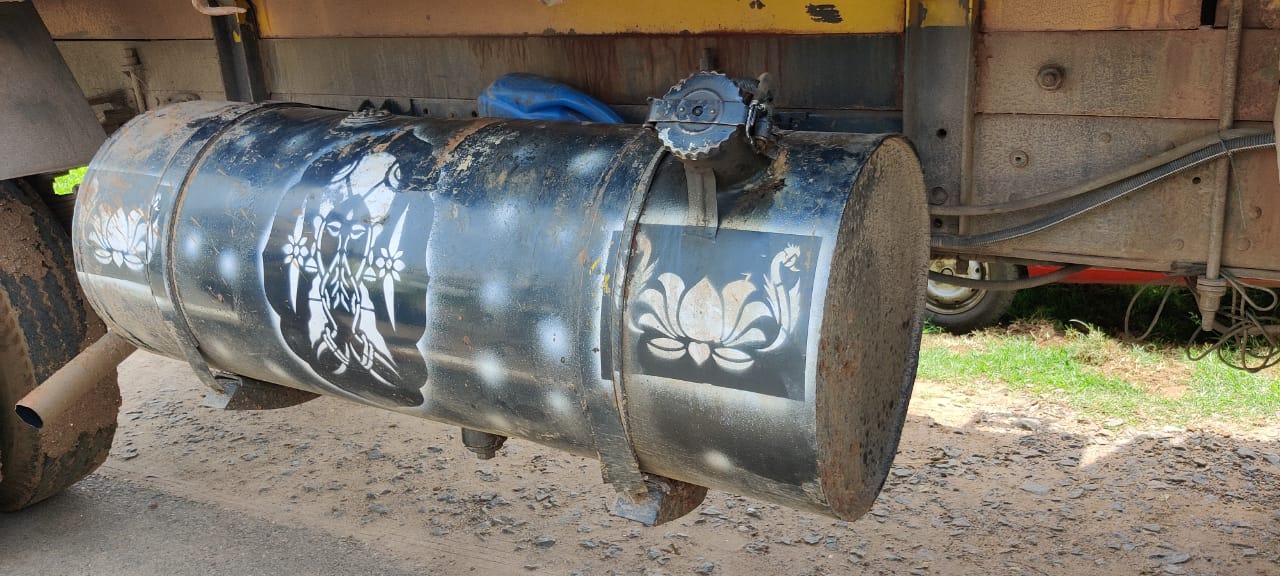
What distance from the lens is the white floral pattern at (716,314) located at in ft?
5.52

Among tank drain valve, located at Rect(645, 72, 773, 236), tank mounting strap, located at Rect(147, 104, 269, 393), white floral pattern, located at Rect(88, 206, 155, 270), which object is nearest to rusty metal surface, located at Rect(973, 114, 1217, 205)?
tank drain valve, located at Rect(645, 72, 773, 236)

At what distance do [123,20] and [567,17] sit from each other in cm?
151

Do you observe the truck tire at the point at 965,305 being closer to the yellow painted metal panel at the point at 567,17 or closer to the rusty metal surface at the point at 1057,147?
the rusty metal surface at the point at 1057,147

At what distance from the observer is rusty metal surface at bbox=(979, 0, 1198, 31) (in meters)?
1.93

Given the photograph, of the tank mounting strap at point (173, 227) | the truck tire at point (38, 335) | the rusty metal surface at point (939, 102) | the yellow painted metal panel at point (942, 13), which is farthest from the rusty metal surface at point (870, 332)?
the truck tire at point (38, 335)

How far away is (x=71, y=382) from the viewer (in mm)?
2555

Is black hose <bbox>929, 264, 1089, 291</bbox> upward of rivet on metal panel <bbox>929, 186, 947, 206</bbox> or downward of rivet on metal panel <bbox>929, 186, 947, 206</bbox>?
downward

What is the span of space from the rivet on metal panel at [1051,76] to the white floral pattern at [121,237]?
1.90 meters

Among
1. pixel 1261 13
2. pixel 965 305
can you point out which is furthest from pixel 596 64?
pixel 965 305

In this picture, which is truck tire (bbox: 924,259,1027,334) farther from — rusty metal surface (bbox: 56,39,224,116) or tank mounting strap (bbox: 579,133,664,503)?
tank mounting strap (bbox: 579,133,664,503)

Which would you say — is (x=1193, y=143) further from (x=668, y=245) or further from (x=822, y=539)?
(x=822, y=539)

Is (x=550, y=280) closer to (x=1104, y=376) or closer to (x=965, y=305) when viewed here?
(x=1104, y=376)

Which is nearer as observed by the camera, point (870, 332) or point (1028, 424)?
point (870, 332)

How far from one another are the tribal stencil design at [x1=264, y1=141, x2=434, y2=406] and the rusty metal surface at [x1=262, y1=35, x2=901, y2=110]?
55 centimetres
